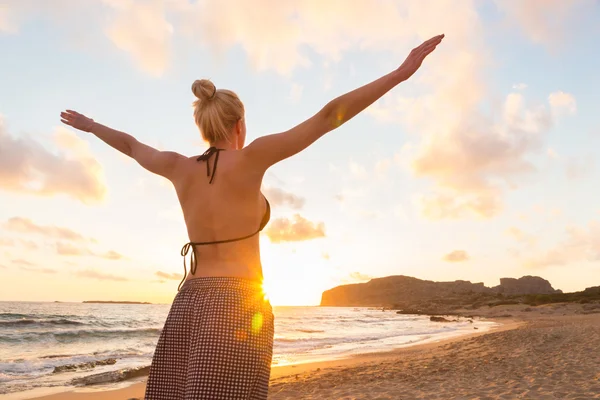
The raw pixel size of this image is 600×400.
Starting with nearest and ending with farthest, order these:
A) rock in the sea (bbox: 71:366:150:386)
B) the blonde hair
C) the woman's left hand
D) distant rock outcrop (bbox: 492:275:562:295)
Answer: the blonde hair < the woman's left hand < rock in the sea (bbox: 71:366:150:386) < distant rock outcrop (bbox: 492:275:562:295)

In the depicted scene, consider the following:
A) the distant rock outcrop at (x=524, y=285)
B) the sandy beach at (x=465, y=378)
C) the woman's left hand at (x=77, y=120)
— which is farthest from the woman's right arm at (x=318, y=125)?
the distant rock outcrop at (x=524, y=285)

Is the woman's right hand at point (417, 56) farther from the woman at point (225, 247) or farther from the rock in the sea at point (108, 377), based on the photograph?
the rock in the sea at point (108, 377)

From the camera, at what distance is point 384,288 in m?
189

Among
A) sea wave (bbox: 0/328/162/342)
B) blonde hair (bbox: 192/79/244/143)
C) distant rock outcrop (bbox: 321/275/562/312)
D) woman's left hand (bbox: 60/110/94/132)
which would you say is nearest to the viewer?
blonde hair (bbox: 192/79/244/143)

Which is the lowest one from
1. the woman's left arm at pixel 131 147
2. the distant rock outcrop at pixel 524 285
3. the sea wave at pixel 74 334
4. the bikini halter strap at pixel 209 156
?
the sea wave at pixel 74 334

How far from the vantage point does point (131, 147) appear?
2410 mm

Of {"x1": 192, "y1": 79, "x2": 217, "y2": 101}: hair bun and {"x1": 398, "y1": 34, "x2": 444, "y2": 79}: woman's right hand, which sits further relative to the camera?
{"x1": 192, "y1": 79, "x2": 217, "y2": 101}: hair bun

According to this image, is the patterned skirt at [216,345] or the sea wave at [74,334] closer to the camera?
the patterned skirt at [216,345]

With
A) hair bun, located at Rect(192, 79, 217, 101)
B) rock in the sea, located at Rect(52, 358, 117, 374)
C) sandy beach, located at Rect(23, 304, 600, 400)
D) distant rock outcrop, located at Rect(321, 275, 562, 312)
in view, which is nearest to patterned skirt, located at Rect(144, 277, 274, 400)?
hair bun, located at Rect(192, 79, 217, 101)

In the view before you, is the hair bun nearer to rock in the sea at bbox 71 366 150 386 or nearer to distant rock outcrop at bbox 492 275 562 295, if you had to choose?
rock in the sea at bbox 71 366 150 386

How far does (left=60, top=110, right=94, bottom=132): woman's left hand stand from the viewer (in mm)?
2684

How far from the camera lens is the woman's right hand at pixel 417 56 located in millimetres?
1896

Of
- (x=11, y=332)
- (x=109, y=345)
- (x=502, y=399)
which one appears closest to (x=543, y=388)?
(x=502, y=399)

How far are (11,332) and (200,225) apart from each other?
30.0 metres
